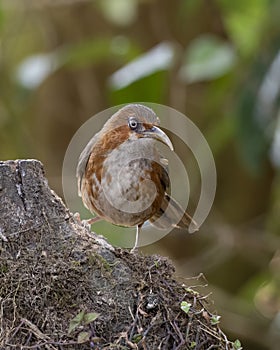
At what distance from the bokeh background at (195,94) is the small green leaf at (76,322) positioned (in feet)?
9.07

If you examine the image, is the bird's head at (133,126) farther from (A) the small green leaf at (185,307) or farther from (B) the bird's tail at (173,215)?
(A) the small green leaf at (185,307)

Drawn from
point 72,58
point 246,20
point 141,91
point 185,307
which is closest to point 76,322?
point 185,307

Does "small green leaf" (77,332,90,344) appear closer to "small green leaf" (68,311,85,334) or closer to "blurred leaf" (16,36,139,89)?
"small green leaf" (68,311,85,334)

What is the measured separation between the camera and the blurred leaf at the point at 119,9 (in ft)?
22.8

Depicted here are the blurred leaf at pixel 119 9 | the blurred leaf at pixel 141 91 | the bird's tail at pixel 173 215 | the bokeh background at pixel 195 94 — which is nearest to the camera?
the bird's tail at pixel 173 215

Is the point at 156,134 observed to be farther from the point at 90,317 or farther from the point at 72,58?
the point at 72,58

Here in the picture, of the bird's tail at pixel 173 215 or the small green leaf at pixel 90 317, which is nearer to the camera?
the small green leaf at pixel 90 317

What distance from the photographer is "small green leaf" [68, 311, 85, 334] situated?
2.59 m

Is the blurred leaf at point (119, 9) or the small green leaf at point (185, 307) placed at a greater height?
the blurred leaf at point (119, 9)

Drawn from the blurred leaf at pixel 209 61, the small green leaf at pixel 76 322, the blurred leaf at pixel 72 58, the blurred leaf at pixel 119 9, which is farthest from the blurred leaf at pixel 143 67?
the small green leaf at pixel 76 322

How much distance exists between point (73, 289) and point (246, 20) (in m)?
3.88

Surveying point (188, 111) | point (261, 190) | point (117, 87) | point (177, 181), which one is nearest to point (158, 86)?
point (117, 87)

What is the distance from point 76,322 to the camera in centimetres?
261

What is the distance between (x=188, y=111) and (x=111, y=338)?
16.5 feet
